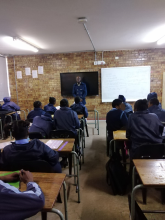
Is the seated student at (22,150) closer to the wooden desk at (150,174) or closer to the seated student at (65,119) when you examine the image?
the wooden desk at (150,174)

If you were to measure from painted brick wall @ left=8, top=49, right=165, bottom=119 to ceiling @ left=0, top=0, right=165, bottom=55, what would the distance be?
1.65 meters

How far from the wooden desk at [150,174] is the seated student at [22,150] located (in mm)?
793

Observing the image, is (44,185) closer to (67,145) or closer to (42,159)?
(42,159)

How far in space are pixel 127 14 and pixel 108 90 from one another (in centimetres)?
344

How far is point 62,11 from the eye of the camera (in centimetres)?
260

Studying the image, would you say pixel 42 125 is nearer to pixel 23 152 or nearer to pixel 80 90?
pixel 23 152

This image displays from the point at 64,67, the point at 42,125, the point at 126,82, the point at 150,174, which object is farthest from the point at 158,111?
the point at 64,67

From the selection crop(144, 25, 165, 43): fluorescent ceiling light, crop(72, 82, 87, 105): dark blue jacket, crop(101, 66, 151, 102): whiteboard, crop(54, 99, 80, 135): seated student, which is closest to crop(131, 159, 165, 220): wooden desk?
Answer: crop(54, 99, 80, 135): seated student

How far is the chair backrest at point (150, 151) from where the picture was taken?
6.05 ft

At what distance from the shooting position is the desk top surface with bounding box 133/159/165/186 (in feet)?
3.98

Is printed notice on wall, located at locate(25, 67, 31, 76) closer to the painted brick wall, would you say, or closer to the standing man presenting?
the painted brick wall

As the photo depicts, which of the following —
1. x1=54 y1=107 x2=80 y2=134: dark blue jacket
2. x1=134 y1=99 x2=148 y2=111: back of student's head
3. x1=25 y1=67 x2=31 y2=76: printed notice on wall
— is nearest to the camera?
x1=134 y1=99 x2=148 y2=111: back of student's head

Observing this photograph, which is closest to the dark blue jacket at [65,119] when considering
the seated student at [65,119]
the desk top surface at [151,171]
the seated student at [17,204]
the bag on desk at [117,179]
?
the seated student at [65,119]

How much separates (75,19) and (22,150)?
8.44 feet
